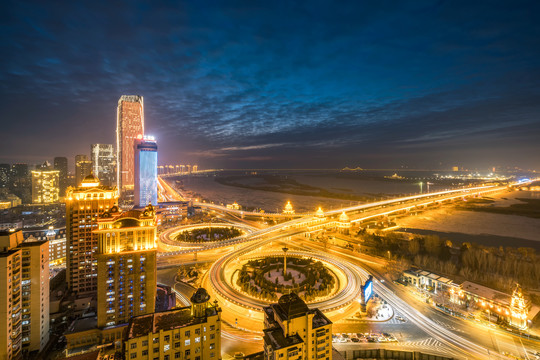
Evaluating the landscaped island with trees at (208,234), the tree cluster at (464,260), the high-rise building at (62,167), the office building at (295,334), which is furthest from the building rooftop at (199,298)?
the high-rise building at (62,167)

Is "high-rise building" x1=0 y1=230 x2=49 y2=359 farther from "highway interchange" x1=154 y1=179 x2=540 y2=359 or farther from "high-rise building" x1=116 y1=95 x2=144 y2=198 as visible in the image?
"high-rise building" x1=116 y1=95 x2=144 y2=198

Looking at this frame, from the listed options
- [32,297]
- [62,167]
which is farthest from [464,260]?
[62,167]

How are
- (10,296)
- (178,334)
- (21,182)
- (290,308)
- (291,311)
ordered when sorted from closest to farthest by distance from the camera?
(291,311)
(290,308)
(178,334)
(10,296)
(21,182)

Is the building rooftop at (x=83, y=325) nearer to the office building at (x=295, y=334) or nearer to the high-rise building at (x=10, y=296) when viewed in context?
the high-rise building at (x=10, y=296)

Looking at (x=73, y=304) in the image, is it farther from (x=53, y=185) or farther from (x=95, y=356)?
(x=53, y=185)

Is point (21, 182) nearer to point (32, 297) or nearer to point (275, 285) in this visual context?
point (32, 297)
